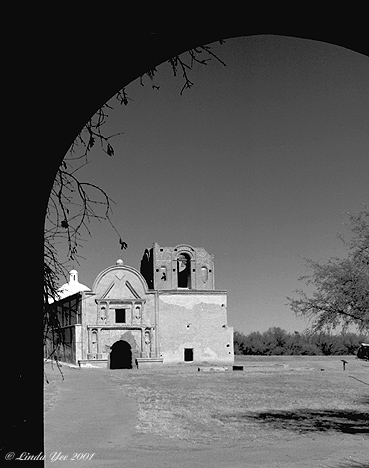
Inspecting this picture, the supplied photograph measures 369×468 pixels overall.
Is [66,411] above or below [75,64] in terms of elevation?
below

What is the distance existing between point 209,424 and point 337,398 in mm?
8220

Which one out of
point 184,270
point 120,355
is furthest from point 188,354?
point 184,270

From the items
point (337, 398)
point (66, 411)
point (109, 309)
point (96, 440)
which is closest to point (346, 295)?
point (96, 440)

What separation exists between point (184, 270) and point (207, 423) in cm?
3205

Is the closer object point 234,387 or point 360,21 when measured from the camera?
point 360,21

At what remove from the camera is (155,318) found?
42844mm

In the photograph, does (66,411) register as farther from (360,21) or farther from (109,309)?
(109,309)

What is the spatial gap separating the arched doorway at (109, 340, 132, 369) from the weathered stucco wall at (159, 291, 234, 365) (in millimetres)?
2519

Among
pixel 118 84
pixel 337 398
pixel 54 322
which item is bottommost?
pixel 337 398

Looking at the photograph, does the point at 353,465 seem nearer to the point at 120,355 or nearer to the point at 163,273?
the point at 163,273

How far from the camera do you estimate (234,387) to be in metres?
25.4

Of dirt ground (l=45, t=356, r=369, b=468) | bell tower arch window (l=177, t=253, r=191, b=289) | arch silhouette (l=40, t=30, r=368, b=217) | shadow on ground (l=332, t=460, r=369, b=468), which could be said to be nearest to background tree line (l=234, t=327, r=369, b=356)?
bell tower arch window (l=177, t=253, r=191, b=289)

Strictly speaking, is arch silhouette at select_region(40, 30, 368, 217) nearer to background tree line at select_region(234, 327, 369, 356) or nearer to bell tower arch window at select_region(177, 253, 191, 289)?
bell tower arch window at select_region(177, 253, 191, 289)

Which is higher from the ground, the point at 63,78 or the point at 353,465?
the point at 63,78
